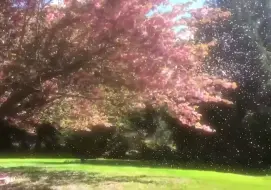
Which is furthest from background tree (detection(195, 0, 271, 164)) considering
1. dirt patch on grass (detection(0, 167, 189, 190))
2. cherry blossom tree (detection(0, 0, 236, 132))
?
cherry blossom tree (detection(0, 0, 236, 132))

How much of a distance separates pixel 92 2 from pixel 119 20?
417 millimetres

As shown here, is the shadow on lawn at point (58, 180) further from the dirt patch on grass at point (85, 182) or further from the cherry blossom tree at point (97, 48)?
the cherry blossom tree at point (97, 48)

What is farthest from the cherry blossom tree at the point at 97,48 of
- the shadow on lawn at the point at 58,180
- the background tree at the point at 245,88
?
the background tree at the point at 245,88

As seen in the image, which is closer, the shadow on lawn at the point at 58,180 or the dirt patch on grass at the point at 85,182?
the dirt patch on grass at the point at 85,182

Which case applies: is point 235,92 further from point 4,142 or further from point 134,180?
point 4,142

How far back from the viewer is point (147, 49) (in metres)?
5.48

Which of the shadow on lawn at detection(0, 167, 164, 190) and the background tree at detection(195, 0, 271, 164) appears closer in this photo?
the shadow on lawn at detection(0, 167, 164, 190)

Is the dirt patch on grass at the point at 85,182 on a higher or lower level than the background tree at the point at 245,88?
lower

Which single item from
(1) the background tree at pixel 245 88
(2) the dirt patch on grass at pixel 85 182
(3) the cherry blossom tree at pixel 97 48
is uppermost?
(1) the background tree at pixel 245 88

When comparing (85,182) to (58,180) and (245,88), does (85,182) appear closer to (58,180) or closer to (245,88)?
(58,180)

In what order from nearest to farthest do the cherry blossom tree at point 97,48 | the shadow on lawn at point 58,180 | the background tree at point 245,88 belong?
the cherry blossom tree at point 97,48
the shadow on lawn at point 58,180
the background tree at point 245,88

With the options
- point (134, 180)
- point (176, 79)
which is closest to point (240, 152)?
point (134, 180)

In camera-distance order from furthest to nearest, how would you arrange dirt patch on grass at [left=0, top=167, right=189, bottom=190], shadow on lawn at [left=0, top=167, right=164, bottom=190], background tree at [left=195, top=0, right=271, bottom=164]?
background tree at [left=195, top=0, right=271, bottom=164] < shadow on lawn at [left=0, top=167, right=164, bottom=190] < dirt patch on grass at [left=0, top=167, right=189, bottom=190]

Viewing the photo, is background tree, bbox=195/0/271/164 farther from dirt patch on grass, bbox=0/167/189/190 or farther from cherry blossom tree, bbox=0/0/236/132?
cherry blossom tree, bbox=0/0/236/132
